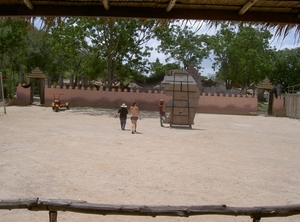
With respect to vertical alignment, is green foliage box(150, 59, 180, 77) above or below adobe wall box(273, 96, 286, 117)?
above

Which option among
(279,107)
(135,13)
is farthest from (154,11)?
(279,107)

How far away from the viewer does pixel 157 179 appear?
286 inches

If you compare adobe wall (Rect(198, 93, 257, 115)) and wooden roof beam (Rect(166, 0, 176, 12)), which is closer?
wooden roof beam (Rect(166, 0, 176, 12))

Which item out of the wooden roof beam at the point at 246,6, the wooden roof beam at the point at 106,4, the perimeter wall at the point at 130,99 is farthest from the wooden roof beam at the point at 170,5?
the perimeter wall at the point at 130,99

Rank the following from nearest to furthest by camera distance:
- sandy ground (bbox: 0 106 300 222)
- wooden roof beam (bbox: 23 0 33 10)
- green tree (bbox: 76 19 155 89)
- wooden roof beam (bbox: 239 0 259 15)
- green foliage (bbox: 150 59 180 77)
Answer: wooden roof beam (bbox: 239 0 259 15) < wooden roof beam (bbox: 23 0 33 10) < sandy ground (bbox: 0 106 300 222) < green tree (bbox: 76 19 155 89) < green foliage (bbox: 150 59 180 77)

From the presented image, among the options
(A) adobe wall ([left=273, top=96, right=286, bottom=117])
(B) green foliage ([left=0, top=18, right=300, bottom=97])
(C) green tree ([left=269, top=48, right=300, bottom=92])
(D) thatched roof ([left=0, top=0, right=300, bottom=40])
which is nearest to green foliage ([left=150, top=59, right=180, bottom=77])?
(B) green foliage ([left=0, top=18, right=300, bottom=97])

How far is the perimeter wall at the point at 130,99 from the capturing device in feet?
88.1

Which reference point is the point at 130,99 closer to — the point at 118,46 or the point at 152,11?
the point at 118,46

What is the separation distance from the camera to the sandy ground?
19.6 feet

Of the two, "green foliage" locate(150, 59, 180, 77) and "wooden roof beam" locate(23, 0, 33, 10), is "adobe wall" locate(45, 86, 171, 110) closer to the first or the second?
"green foliage" locate(150, 59, 180, 77)

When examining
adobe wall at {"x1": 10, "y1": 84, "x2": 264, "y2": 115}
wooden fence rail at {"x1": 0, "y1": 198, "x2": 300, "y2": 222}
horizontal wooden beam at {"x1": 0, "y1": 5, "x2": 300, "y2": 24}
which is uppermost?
horizontal wooden beam at {"x1": 0, "y1": 5, "x2": 300, "y2": 24}

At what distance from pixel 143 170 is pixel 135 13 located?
4.59m

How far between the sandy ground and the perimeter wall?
44.5ft

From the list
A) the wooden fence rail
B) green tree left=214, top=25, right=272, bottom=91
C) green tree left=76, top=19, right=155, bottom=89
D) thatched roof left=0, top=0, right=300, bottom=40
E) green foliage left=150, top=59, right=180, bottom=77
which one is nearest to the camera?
the wooden fence rail
